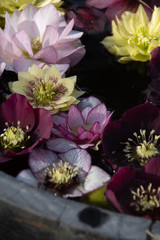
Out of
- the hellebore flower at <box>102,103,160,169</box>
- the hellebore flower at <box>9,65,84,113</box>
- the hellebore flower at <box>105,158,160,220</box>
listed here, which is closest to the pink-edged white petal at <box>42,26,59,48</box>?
the hellebore flower at <box>9,65,84,113</box>

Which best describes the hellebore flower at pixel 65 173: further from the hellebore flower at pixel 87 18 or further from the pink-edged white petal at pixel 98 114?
the hellebore flower at pixel 87 18

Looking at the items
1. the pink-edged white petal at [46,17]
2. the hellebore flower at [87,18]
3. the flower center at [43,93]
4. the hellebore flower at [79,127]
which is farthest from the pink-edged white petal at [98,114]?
the hellebore flower at [87,18]

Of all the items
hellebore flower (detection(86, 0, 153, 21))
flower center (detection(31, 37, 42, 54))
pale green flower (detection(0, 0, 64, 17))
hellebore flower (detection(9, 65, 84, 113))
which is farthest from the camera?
hellebore flower (detection(86, 0, 153, 21))

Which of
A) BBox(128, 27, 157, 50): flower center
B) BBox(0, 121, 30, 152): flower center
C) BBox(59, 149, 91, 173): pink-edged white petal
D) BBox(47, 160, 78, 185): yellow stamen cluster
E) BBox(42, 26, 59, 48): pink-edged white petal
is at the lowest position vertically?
BBox(59, 149, 91, 173): pink-edged white petal

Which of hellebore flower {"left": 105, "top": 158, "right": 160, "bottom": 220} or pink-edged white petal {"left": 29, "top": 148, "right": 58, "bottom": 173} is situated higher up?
pink-edged white petal {"left": 29, "top": 148, "right": 58, "bottom": 173}

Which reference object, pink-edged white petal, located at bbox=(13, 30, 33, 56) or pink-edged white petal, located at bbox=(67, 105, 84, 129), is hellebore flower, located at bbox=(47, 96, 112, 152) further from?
pink-edged white petal, located at bbox=(13, 30, 33, 56)

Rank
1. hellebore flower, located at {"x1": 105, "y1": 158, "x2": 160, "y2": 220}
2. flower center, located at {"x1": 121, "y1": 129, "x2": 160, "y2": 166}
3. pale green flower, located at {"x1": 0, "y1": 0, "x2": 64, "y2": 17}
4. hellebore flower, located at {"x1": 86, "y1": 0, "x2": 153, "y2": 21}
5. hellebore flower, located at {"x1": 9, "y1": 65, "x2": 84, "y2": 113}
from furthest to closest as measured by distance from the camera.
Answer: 1. hellebore flower, located at {"x1": 86, "y1": 0, "x2": 153, "y2": 21}
2. pale green flower, located at {"x1": 0, "y1": 0, "x2": 64, "y2": 17}
3. hellebore flower, located at {"x1": 9, "y1": 65, "x2": 84, "y2": 113}
4. flower center, located at {"x1": 121, "y1": 129, "x2": 160, "y2": 166}
5. hellebore flower, located at {"x1": 105, "y1": 158, "x2": 160, "y2": 220}
